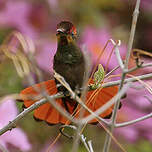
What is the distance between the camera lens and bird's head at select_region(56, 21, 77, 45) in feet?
3.38

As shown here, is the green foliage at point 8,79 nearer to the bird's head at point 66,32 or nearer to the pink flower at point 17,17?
the pink flower at point 17,17

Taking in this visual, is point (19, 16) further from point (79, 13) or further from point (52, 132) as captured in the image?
point (52, 132)

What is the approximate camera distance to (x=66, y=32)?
3.45ft

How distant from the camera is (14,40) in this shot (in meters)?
1.71

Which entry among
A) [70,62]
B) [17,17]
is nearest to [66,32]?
[70,62]

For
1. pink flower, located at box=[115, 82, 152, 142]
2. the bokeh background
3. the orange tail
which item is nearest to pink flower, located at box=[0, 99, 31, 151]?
the bokeh background

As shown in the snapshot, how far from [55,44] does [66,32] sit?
0.65 m

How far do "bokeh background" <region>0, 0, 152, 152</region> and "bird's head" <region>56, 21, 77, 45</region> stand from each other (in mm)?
279

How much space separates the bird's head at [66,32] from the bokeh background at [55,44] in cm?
28

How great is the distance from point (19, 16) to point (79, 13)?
0.27 meters

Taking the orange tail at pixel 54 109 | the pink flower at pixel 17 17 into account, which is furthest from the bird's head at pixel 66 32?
the pink flower at pixel 17 17

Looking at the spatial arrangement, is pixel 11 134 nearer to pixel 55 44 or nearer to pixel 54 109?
pixel 54 109

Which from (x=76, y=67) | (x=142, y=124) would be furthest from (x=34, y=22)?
(x=76, y=67)

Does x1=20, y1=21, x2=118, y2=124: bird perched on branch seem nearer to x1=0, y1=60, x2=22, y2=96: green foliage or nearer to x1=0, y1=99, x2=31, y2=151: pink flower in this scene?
x1=0, y1=99, x2=31, y2=151: pink flower
